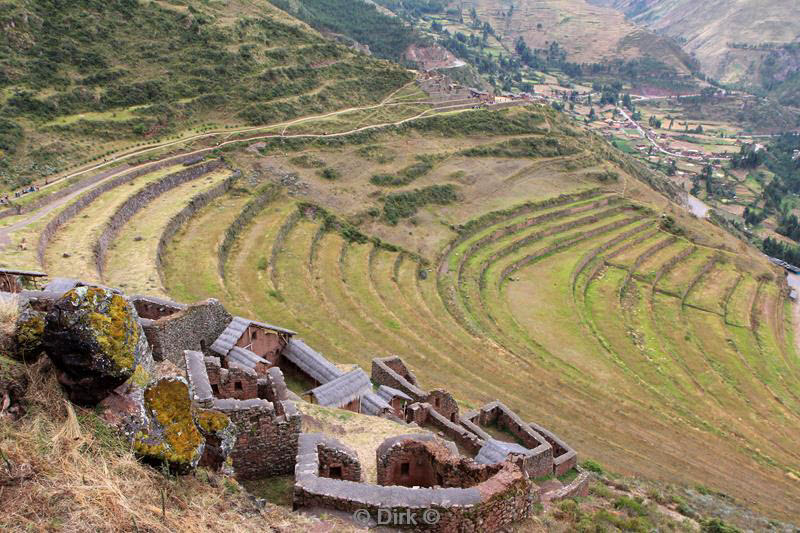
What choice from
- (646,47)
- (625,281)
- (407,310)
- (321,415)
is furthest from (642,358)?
(646,47)

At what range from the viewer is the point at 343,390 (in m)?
16.7

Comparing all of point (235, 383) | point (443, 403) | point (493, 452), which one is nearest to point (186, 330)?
point (235, 383)

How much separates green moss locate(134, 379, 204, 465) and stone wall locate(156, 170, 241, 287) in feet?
67.4

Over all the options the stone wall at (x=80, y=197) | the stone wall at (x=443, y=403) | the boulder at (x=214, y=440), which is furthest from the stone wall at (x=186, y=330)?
the stone wall at (x=80, y=197)

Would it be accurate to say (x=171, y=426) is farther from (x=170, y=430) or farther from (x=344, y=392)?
(x=344, y=392)

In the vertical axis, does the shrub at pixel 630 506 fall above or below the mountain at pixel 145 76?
below

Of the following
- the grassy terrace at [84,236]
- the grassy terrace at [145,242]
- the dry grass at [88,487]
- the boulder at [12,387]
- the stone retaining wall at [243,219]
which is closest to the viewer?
the dry grass at [88,487]

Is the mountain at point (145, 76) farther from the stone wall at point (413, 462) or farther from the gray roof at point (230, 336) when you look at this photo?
the stone wall at point (413, 462)

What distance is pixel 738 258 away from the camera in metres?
56.9

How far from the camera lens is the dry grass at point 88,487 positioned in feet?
19.7

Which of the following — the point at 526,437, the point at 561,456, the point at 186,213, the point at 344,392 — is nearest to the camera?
the point at 344,392

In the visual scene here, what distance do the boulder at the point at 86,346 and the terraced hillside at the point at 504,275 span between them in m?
18.6

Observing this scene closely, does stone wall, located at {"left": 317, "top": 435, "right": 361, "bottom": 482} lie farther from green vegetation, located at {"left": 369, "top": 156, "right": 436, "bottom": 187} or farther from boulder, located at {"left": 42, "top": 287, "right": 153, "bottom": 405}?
green vegetation, located at {"left": 369, "top": 156, "right": 436, "bottom": 187}

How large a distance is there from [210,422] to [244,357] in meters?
8.07
